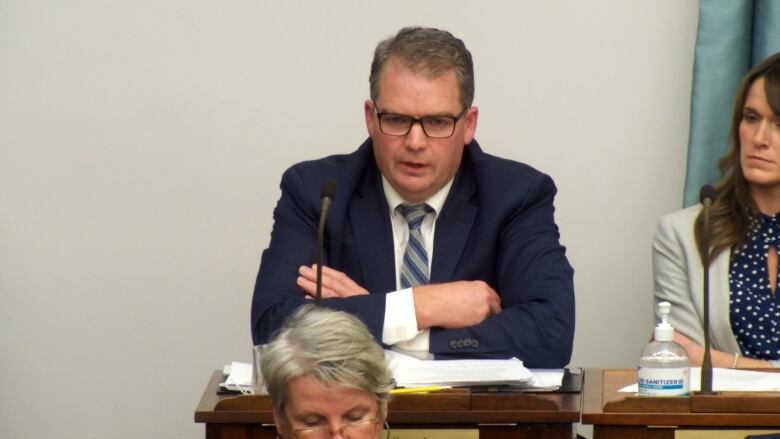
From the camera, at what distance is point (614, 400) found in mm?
3305

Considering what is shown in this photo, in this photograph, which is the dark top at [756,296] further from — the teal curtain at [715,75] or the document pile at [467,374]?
the document pile at [467,374]

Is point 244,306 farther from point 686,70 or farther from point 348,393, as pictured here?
point 348,393

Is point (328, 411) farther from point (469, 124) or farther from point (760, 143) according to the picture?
point (760, 143)

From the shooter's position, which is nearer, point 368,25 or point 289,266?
point 289,266

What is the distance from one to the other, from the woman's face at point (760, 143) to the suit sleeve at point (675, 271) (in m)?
0.25

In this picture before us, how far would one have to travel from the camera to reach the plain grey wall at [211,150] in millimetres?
5211

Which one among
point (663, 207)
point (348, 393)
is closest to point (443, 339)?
point (348, 393)

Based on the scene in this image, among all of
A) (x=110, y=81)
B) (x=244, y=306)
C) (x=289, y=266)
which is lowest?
(x=244, y=306)

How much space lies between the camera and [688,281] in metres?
4.40

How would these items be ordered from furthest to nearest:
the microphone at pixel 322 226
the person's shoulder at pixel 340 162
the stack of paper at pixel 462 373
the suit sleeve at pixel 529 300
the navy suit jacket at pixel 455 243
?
the person's shoulder at pixel 340 162 → the navy suit jacket at pixel 455 243 → the suit sleeve at pixel 529 300 → the microphone at pixel 322 226 → the stack of paper at pixel 462 373

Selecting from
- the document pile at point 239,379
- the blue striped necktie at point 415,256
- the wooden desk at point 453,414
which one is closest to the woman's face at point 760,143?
the blue striped necktie at point 415,256

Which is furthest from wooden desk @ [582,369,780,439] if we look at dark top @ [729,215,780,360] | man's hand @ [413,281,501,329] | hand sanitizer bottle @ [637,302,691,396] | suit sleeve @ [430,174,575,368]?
dark top @ [729,215,780,360]

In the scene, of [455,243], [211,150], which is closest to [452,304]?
[455,243]

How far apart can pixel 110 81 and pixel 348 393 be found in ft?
9.34
